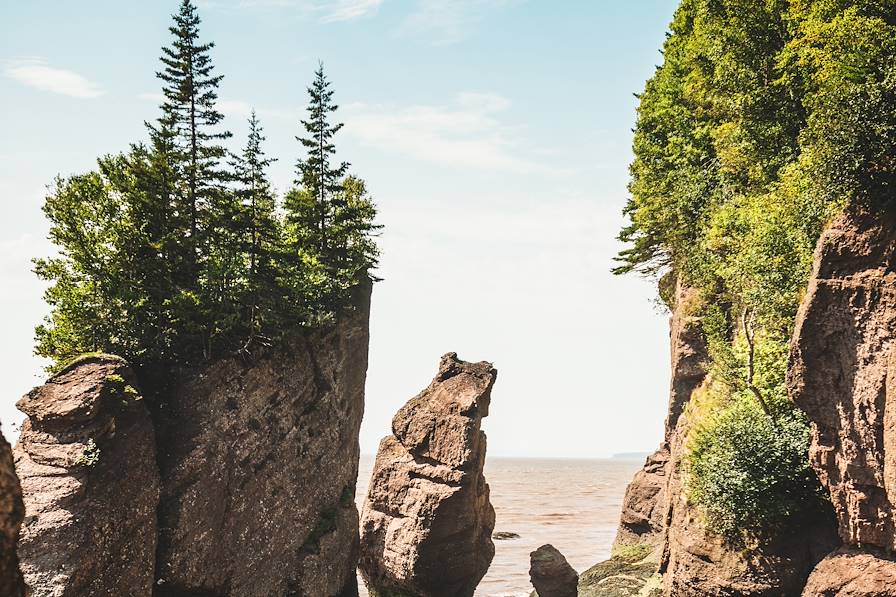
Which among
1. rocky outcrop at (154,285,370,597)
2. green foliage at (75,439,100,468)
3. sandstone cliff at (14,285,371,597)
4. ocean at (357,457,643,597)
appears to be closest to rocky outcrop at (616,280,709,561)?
ocean at (357,457,643,597)

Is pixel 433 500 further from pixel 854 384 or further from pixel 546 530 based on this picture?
pixel 546 530

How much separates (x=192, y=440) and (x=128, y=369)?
13.2 feet

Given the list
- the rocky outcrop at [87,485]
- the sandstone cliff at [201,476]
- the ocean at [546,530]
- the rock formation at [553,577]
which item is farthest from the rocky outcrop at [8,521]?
the ocean at [546,530]

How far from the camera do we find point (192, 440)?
30.6 meters

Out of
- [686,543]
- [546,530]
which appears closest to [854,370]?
[686,543]

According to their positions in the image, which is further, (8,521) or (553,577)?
(553,577)

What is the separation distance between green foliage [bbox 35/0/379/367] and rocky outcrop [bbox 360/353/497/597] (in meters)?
8.04

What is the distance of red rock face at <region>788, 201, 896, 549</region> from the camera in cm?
1805

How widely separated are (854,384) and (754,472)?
5937 millimetres

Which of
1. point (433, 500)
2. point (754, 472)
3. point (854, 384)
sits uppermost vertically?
point (854, 384)

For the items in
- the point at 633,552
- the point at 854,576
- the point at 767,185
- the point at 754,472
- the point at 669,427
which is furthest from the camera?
the point at 669,427

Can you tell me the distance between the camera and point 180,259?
106 ft

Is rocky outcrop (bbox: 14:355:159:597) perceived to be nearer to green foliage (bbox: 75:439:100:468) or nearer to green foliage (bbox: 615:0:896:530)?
green foliage (bbox: 75:439:100:468)

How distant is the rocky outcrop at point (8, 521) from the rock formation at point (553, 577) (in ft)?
105
